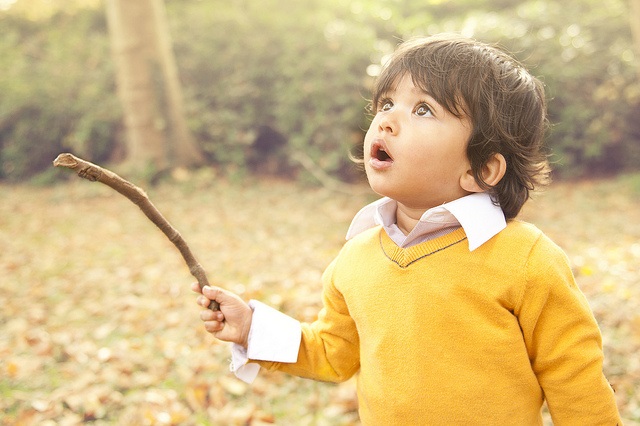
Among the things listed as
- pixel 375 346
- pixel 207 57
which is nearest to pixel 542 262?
pixel 375 346

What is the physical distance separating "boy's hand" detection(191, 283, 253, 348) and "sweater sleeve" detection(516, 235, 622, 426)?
77cm

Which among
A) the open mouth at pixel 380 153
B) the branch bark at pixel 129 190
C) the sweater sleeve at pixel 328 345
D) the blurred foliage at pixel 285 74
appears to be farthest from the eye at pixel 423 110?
the blurred foliage at pixel 285 74

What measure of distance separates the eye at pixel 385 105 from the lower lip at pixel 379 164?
17 cm

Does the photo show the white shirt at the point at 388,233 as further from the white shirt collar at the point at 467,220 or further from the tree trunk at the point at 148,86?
the tree trunk at the point at 148,86

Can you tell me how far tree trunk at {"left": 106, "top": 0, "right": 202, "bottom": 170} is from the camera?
8664mm

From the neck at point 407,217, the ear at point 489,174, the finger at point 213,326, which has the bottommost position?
the finger at point 213,326

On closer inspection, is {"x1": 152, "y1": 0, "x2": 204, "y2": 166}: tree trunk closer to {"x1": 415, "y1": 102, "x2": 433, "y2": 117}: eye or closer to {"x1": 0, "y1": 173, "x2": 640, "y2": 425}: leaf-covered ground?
{"x1": 0, "y1": 173, "x2": 640, "y2": 425}: leaf-covered ground

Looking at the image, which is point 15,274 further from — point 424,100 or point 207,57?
point 207,57

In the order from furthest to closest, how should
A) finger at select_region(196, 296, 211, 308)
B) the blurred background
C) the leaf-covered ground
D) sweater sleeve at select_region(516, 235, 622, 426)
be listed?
the blurred background → the leaf-covered ground → finger at select_region(196, 296, 211, 308) → sweater sleeve at select_region(516, 235, 622, 426)

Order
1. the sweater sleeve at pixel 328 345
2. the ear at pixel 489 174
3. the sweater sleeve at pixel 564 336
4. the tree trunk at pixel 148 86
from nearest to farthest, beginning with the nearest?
1. the sweater sleeve at pixel 564 336
2. the ear at pixel 489 174
3. the sweater sleeve at pixel 328 345
4. the tree trunk at pixel 148 86

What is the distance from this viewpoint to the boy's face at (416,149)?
1.46 metres

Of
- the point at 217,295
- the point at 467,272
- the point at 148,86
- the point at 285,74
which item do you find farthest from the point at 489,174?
the point at 148,86

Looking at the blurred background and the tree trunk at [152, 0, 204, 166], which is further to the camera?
the tree trunk at [152, 0, 204, 166]

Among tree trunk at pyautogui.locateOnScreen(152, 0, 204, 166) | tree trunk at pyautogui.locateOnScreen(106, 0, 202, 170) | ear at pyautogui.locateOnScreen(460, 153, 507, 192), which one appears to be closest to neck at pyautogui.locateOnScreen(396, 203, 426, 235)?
ear at pyautogui.locateOnScreen(460, 153, 507, 192)
